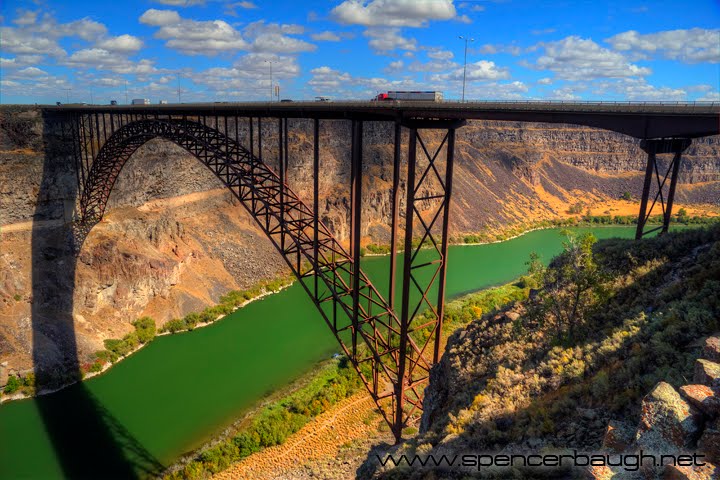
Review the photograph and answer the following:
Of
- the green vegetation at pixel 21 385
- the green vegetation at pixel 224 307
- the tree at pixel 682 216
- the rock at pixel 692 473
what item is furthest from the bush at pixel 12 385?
the tree at pixel 682 216

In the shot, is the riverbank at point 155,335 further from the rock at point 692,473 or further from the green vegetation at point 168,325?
the rock at point 692,473

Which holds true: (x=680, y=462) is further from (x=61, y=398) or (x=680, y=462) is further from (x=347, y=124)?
(x=347, y=124)

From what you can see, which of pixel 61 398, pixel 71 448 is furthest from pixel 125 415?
pixel 61 398

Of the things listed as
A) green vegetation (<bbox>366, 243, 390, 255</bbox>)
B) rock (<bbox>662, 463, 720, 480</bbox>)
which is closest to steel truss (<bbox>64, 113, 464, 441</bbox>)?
green vegetation (<bbox>366, 243, 390, 255</bbox>)

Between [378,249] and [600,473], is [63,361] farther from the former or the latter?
[378,249]

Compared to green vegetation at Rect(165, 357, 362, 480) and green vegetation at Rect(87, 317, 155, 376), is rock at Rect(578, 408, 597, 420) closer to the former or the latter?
green vegetation at Rect(165, 357, 362, 480)

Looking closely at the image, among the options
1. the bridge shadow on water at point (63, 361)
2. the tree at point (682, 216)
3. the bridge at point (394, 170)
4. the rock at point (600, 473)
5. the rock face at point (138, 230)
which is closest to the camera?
the rock at point (600, 473)

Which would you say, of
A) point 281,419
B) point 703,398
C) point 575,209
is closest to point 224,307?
point 281,419
